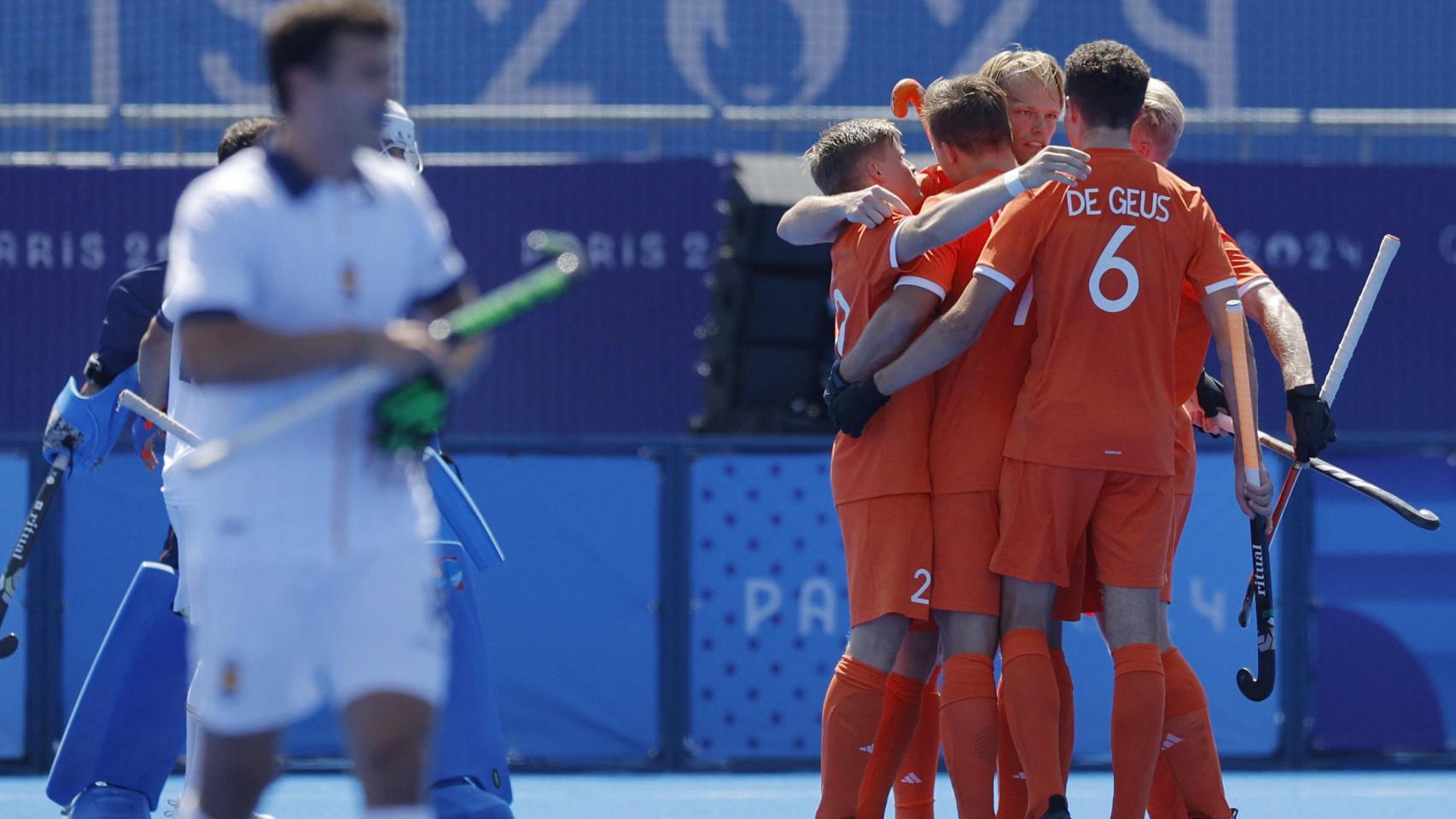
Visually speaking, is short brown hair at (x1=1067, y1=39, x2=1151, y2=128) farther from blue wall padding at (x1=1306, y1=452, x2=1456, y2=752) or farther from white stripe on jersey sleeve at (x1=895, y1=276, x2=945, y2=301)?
blue wall padding at (x1=1306, y1=452, x2=1456, y2=752)

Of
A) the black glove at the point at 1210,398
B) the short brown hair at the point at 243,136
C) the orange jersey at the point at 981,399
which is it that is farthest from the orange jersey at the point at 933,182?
the short brown hair at the point at 243,136

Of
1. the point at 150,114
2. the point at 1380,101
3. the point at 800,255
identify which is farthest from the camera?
the point at 1380,101

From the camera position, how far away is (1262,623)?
4633mm

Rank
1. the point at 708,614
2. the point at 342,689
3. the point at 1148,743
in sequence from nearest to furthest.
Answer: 1. the point at 342,689
2. the point at 1148,743
3. the point at 708,614

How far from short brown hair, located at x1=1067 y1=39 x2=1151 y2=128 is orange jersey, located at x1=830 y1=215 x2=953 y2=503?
1.57 feet

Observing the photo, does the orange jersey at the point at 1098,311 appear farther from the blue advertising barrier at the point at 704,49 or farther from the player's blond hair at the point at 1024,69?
the blue advertising barrier at the point at 704,49

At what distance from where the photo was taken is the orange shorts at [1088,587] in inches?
173

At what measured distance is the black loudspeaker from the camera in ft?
31.8

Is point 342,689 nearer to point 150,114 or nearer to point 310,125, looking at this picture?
point 310,125

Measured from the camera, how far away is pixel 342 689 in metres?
2.73

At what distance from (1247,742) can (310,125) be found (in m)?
5.15

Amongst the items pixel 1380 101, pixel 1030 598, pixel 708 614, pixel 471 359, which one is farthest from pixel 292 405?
pixel 1380 101

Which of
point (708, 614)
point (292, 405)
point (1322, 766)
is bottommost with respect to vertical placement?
point (1322, 766)

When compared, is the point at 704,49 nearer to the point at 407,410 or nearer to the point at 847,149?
the point at 847,149
